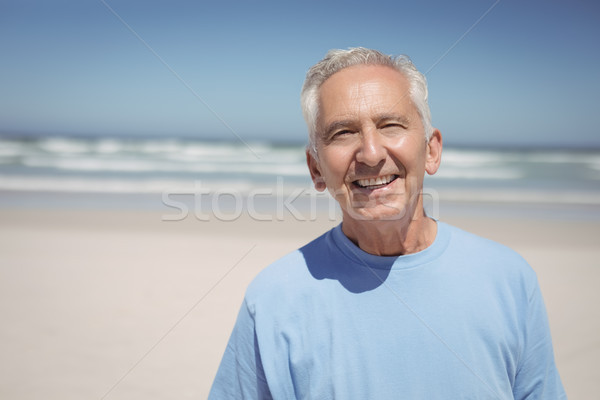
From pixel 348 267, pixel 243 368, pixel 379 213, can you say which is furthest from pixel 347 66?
pixel 243 368

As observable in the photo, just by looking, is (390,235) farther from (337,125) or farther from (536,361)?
(536,361)

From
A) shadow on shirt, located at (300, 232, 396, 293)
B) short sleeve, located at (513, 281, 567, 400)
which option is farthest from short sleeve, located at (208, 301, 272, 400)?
short sleeve, located at (513, 281, 567, 400)

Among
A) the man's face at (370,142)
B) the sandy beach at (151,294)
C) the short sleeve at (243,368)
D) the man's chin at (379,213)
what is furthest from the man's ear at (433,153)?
the sandy beach at (151,294)

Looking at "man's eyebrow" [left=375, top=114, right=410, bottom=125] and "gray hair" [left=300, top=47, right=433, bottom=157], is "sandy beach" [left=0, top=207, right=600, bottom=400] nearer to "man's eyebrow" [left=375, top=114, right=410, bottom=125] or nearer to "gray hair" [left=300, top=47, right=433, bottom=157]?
"gray hair" [left=300, top=47, right=433, bottom=157]

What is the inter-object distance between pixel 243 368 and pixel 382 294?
0.50 metres

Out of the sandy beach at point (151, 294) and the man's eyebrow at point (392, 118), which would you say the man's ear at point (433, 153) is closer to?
the man's eyebrow at point (392, 118)

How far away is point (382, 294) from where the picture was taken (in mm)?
1505

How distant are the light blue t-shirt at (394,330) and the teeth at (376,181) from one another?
0.21 metres

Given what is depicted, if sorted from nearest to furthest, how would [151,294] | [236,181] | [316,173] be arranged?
1. [316,173]
2. [151,294]
3. [236,181]

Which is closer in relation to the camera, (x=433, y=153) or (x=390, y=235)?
(x=390, y=235)

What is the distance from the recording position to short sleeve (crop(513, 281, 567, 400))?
5.00ft

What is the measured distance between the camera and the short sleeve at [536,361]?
152cm

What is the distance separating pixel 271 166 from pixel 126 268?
14259 millimetres

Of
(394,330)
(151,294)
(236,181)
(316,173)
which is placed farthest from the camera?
(236,181)
